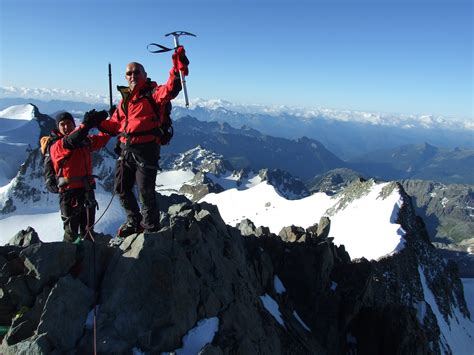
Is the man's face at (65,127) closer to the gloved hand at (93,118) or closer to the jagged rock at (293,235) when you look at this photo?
the gloved hand at (93,118)

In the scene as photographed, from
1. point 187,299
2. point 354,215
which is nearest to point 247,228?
point 187,299

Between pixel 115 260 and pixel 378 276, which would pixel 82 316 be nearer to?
pixel 115 260

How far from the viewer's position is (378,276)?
48.7 metres

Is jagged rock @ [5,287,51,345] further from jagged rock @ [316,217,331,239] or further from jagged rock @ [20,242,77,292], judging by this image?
jagged rock @ [316,217,331,239]

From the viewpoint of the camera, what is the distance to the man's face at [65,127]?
560 inches

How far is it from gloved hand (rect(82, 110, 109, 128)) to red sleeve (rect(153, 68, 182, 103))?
83.5 inches

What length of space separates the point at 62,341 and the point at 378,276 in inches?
1743

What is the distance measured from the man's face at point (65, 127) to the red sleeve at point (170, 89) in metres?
3.51

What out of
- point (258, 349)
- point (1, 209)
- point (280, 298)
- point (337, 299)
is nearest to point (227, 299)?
point (258, 349)

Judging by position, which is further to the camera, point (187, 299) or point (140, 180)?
point (187, 299)

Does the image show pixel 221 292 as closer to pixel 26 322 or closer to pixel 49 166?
pixel 26 322

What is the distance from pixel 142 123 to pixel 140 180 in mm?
2196

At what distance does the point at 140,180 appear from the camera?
14.7 m

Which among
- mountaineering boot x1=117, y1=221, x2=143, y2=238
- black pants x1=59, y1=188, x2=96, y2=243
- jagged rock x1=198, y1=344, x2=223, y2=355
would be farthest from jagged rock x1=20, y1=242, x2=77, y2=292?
jagged rock x1=198, y1=344, x2=223, y2=355
